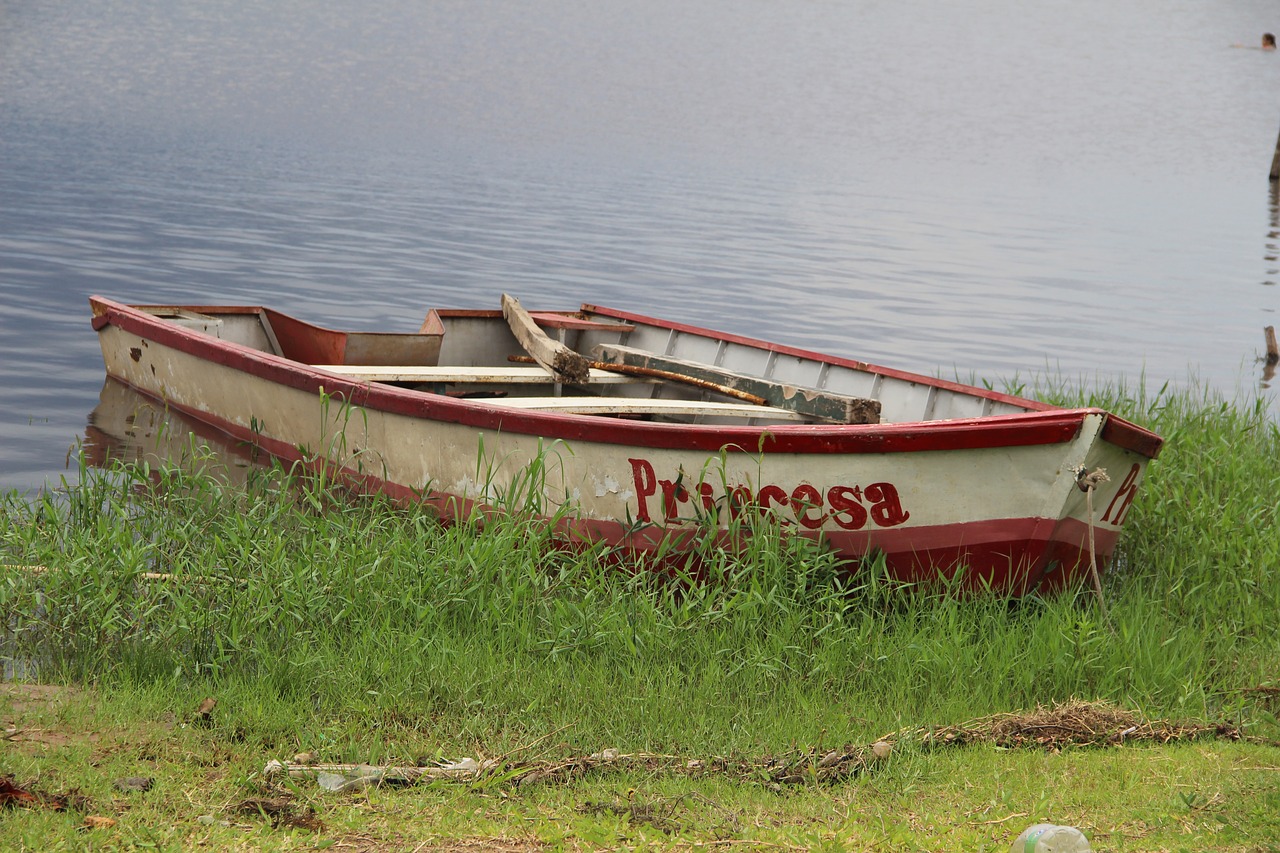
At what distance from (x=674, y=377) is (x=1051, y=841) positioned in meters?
5.44

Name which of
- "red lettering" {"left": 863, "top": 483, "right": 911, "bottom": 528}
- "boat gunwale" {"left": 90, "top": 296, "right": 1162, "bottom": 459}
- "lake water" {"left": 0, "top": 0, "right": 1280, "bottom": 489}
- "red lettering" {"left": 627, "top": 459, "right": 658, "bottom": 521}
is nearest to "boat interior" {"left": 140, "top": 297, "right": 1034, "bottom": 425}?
"boat gunwale" {"left": 90, "top": 296, "right": 1162, "bottom": 459}

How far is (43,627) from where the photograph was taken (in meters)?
4.97

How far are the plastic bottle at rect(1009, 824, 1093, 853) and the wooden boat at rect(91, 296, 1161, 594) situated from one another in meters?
2.08

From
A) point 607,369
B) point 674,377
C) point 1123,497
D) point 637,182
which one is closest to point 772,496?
point 1123,497

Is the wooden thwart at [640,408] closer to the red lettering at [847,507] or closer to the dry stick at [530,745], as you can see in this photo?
the red lettering at [847,507]

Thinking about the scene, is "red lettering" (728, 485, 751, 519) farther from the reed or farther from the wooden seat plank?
the wooden seat plank

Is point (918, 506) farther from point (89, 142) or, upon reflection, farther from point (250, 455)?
point (89, 142)

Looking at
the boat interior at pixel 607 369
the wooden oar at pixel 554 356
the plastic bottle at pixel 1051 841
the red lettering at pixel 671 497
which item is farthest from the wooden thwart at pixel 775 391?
the plastic bottle at pixel 1051 841

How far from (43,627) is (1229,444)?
7.09m

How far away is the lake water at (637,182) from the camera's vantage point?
679 inches

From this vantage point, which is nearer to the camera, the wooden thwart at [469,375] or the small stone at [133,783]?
the small stone at [133,783]

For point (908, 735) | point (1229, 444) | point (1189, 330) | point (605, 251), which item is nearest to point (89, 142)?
point (605, 251)

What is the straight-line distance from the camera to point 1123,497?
5867 mm

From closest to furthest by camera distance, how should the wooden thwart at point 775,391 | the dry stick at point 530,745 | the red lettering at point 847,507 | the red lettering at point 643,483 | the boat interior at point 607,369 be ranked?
the dry stick at point 530,745 → the red lettering at point 847,507 → the red lettering at point 643,483 → the wooden thwart at point 775,391 → the boat interior at point 607,369
